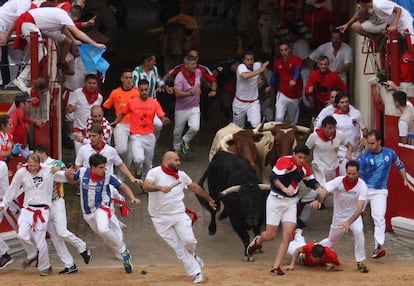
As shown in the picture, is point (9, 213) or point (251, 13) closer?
point (9, 213)

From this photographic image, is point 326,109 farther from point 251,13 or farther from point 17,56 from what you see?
point 251,13

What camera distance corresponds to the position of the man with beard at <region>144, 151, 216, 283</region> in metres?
17.8

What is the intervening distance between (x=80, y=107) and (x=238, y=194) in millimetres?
3750

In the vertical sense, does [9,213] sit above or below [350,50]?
below

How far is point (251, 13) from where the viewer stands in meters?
28.7

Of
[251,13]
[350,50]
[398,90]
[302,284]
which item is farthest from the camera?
[251,13]

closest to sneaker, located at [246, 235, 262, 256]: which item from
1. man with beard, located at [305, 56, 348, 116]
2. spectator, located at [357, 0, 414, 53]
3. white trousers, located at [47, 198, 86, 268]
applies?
white trousers, located at [47, 198, 86, 268]

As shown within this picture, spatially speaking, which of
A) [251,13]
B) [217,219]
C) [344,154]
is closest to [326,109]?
[344,154]

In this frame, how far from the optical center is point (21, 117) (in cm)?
1948

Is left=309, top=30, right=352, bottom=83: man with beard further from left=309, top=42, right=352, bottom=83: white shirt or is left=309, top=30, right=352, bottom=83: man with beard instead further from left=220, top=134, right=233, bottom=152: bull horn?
left=220, top=134, right=233, bottom=152: bull horn

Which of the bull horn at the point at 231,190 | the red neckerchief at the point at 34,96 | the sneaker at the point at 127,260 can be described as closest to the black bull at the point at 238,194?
the bull horn at the point at 231,190

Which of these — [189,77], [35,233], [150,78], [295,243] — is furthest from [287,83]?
[35,233]

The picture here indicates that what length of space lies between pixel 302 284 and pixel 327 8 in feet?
28.5

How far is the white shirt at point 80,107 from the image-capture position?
2189 cm
